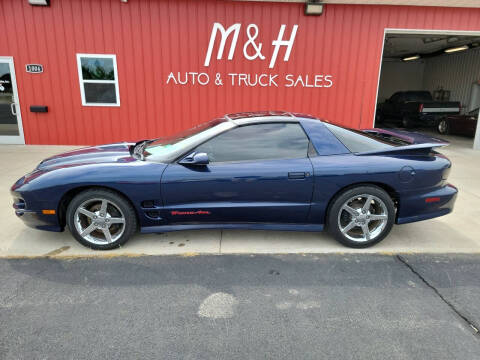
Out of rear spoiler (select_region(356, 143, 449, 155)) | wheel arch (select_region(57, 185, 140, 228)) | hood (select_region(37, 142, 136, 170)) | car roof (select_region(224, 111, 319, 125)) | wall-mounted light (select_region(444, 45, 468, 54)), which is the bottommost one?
wheel arch (select_region(57, 185, 140, 228))

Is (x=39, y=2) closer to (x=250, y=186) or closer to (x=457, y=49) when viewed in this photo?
(x=250, y=186)

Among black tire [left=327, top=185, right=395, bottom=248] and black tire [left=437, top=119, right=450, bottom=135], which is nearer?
black tire [left=327, top=185, right=395, bottom=248]

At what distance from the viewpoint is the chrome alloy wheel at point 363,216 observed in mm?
3311

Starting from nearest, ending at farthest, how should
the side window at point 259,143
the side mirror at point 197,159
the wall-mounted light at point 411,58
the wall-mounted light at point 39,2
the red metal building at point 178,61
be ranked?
the side mirror at point 197,159
the side window at point 259,143
the wall-mounted light at point 39,2
the red metal building at point 178,61
the wall-mounted light at point 411,58

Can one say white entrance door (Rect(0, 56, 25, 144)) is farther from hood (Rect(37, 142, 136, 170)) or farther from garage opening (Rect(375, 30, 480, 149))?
garage opening (Rect(375, 30, 480, 149))

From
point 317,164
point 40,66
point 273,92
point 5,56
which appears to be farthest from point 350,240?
point 5,56

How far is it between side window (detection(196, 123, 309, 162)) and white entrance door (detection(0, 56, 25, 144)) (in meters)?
7.59

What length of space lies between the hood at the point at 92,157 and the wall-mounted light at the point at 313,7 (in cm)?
610

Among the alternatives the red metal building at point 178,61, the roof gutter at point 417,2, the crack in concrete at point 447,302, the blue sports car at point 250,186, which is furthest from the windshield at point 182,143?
the roof gutter at point 417,2

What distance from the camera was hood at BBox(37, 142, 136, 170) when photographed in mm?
3363

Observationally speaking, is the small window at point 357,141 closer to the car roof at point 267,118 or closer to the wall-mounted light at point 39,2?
the car roof at point 267,118

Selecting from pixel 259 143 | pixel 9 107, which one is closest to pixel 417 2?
pixel 259 143

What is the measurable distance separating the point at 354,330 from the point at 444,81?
1963 cm

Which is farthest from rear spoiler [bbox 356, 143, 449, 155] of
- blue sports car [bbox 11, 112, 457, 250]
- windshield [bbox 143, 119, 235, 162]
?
windshield [bbox 143, 119, 235, 162]
